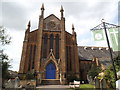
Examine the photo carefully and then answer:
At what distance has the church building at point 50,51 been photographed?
25.4 metres

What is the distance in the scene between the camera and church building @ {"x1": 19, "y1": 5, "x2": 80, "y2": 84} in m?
25.4

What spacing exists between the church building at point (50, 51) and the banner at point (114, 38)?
16.8 metres

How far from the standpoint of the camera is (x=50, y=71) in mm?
25812

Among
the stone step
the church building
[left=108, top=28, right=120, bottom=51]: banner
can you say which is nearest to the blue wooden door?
the church building

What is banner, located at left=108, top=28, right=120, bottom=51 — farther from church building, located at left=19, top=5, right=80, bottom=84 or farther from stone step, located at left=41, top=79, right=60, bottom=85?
stone step, located at left=41, top=79, right=60, bottom=85

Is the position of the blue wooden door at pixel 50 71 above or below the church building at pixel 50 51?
below

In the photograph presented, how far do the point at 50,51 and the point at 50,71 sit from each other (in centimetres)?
492

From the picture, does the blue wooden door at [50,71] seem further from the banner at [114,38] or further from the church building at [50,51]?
the banner at [114,38]

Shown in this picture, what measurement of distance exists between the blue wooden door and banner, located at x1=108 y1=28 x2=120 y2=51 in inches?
723

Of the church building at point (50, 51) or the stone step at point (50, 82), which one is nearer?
the stone step at point (50, 82)

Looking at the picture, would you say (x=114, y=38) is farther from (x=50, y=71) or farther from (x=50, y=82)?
(x=50, y=71)

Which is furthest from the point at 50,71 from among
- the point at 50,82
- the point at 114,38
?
the point at 114,38

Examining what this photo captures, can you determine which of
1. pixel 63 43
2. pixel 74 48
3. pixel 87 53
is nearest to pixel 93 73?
pixel 74 48

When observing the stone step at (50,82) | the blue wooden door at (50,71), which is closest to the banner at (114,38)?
the stone step at (50,82)
